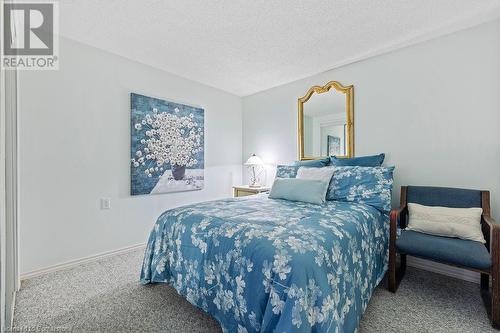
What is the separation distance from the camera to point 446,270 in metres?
2.32

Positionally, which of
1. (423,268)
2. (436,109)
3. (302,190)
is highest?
(436,109)

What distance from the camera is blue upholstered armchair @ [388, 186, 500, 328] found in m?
1.58

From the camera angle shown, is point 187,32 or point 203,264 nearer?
point 203,264

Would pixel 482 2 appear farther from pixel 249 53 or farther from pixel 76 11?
pixel 76 11

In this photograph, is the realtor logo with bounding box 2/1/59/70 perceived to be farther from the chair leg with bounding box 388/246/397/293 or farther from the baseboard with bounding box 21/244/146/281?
the chair leg with bounding box 388/246/397/293

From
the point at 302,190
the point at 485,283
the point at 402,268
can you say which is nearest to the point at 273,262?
the point at 302,190

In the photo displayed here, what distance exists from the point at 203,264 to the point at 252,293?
1.50 feet

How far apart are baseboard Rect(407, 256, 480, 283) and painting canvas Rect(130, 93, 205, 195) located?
295cm

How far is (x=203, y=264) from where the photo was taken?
1.59 meters

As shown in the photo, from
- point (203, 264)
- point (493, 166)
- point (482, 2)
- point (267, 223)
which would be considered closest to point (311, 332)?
point (267, 223)

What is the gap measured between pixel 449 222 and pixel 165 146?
321cm

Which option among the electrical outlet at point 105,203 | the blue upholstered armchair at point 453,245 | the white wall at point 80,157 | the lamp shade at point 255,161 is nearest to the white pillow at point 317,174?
the blue upholstered armchair at point 453,245

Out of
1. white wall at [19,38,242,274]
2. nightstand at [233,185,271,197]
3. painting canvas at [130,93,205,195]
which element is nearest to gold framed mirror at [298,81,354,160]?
nightstand at [233,185,271,197]

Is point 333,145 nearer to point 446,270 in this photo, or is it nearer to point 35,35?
point 446,270
